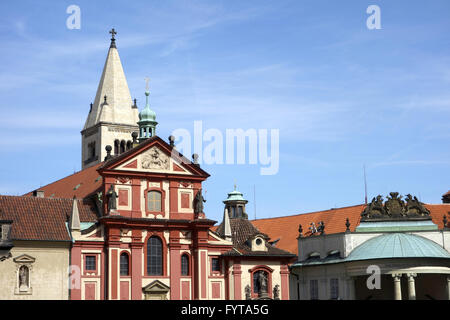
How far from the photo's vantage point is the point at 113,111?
339ft

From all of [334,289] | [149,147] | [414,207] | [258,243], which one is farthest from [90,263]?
[414,207]

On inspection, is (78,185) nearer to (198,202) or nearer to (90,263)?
(90,263)

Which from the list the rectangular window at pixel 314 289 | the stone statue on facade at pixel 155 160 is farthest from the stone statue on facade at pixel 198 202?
the rectangular window at pixel 314 289

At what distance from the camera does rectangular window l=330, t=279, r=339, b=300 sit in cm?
6831

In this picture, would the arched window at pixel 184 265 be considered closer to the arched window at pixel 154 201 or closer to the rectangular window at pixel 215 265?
the rectangular window at pixel 215 265

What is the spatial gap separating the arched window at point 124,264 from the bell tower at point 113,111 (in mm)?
44744

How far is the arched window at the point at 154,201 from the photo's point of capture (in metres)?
60.2

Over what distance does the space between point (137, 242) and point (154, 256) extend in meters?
1.94

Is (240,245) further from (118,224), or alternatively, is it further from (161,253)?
(118,224)

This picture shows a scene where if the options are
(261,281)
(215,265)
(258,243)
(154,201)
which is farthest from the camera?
(258,243)

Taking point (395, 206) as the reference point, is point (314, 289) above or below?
below

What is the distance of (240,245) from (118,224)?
11754mm
